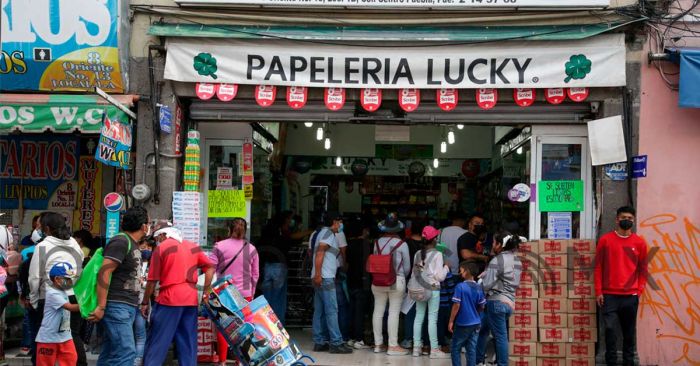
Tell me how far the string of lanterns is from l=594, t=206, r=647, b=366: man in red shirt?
74.9 inches

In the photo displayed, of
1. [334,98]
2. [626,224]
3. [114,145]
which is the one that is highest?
[334,98]

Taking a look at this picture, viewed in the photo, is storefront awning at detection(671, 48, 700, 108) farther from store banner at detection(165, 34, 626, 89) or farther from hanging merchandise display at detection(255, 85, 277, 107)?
hanging merchandise display at detection(255, 85, 277, 107)

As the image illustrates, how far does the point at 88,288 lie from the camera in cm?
675

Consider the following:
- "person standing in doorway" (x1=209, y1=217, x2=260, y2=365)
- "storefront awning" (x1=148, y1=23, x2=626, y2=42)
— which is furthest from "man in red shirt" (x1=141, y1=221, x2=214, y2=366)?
"storefront awning" (x1=148, y1=23, x2=626, y2=42)

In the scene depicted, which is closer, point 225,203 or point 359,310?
Answer: point 225,203

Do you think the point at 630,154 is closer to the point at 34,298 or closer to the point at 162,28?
the point at 162,28

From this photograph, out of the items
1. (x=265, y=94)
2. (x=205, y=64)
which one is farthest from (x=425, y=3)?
(x=205, y=64)

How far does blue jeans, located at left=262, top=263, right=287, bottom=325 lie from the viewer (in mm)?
10500

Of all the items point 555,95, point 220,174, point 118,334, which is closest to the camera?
point 118,334

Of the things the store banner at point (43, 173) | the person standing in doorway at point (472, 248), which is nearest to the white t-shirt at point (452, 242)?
the person standing in doorway at point (472, 248)

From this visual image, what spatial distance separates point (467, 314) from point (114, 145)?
183 inches

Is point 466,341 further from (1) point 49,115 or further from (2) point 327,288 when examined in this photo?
(1) point 49,115

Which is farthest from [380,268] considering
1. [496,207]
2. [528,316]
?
[496,207]

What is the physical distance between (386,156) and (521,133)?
4019 mm
